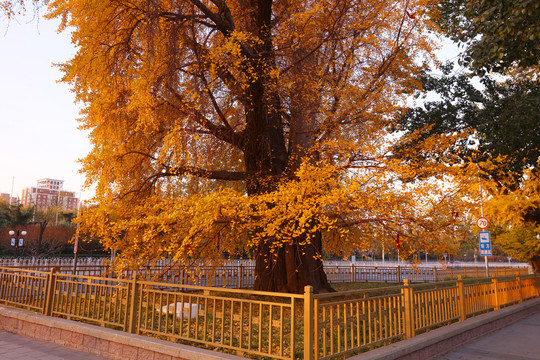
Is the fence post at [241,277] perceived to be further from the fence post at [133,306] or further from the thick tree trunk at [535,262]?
the thick tree trunk at [535,262]

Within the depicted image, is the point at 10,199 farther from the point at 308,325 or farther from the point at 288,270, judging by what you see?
the point at 308,325

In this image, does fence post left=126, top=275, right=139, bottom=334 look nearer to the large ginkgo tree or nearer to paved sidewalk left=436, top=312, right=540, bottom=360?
the large ginkgo tree

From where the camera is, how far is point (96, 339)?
6891 millimetres

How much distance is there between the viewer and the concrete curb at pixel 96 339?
5655mm

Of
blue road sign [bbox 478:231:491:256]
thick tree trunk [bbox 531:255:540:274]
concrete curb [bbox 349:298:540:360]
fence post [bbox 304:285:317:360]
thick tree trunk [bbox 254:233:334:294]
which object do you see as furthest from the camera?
thick tree trunk [bbox 531:255:540:274]

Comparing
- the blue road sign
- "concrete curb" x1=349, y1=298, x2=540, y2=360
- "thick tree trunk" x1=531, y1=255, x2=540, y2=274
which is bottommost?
"concrete curb" x1=349, y1=298, x2=540, y2=360

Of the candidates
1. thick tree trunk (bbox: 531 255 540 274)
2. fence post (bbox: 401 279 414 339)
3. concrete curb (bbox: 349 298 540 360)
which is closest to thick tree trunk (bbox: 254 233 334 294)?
concrete curb (bbox: 349 298 540 360)

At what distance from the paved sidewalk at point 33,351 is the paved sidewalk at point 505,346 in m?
6.40

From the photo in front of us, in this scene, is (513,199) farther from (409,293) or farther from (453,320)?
(409,293)

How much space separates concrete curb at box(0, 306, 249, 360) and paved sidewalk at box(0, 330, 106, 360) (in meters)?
0.15

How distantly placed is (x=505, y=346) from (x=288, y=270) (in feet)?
20.3

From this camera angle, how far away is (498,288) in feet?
37.9

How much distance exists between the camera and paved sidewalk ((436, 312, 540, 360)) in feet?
23.5

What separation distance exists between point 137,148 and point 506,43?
35.8 feet
